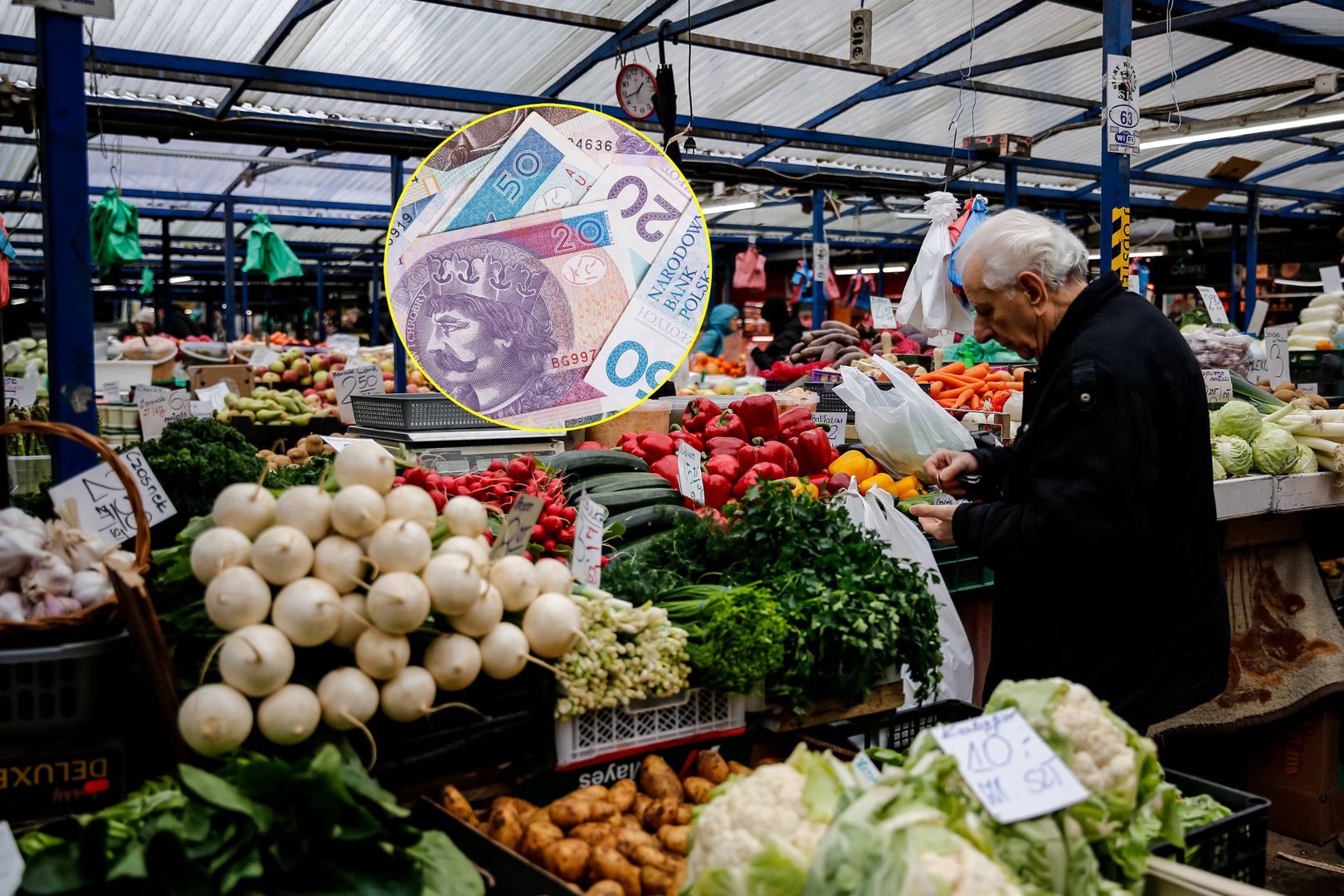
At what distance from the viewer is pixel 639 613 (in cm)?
218

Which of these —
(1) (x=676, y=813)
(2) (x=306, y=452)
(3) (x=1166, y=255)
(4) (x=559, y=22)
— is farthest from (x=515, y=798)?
(3) (x=1166, y=255)

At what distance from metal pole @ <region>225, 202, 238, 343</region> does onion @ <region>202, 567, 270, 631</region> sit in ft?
43.6

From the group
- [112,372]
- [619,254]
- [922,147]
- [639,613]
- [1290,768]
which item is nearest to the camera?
[639,613]

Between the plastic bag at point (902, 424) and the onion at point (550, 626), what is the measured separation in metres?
2.56

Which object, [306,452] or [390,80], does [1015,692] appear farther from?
[390,80]

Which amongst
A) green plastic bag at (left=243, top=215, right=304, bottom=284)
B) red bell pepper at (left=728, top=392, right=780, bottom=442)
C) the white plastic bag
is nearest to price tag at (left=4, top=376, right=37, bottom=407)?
red bell pepper at (left=728, top=392, right=780, bottom=442)

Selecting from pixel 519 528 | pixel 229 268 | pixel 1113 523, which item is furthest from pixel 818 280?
pixel 519 528

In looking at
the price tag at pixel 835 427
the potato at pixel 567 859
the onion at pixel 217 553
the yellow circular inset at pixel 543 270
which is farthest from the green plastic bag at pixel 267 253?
the potato at pixel 567 859

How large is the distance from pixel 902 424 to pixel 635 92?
2.84 meters

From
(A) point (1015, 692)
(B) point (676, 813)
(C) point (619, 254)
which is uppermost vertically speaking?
(C) point (619, 254)

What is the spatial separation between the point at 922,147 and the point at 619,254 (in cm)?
947

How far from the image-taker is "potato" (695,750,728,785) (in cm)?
219

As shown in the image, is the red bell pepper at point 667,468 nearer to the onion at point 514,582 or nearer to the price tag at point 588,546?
the price tag at point 588,546

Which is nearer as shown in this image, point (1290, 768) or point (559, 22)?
point (1290, 768)
